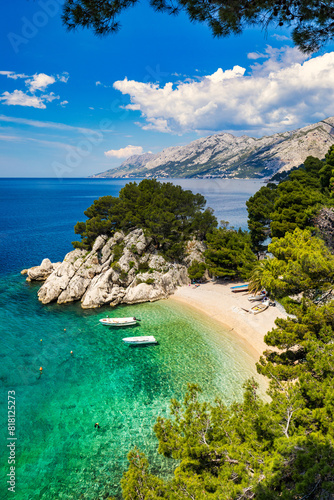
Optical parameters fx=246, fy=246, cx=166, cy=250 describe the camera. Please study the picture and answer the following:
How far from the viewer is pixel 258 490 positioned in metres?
6.71

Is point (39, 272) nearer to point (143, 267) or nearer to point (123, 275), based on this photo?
point (123, 275)

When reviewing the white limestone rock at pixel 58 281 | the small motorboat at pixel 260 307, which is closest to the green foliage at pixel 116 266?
the white limestone rock at pixel 58 281

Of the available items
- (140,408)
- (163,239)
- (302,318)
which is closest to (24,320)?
(140,408)

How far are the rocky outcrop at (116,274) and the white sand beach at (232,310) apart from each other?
11.5 feet

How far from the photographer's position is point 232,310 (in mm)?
30781

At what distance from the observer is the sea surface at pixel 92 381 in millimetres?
13992

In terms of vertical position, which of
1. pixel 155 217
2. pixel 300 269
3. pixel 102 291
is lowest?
pixel 102 291

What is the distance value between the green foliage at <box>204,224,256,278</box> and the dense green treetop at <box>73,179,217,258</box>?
5.46m

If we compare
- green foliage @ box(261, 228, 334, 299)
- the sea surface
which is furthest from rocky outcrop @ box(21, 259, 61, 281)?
green foliage @ box(261, 228, 334, 299)

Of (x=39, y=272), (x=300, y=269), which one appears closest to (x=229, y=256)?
(x=300, y=269)

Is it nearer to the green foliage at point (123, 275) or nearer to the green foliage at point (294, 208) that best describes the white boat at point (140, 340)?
the green foliage at point (123, 275)

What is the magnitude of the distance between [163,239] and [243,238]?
528 inches

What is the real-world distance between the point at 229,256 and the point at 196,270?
587 centimetres

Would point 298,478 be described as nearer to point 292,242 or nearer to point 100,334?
point 292,242
